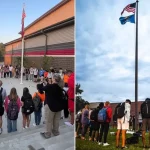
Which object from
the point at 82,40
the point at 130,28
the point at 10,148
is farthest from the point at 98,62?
the point at 10,148

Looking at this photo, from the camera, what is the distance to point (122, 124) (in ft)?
8.14

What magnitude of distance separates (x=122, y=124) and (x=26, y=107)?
29.9 inches

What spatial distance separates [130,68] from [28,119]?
88cm

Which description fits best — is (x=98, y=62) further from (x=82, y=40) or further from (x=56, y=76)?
(x=56, y=76)

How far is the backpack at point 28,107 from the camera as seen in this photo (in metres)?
2.57

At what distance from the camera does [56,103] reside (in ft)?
8.16

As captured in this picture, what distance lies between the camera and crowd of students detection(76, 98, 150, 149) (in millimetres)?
2389

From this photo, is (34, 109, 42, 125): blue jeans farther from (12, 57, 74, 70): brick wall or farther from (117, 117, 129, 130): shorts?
(117, 117, 129, 130): shorts

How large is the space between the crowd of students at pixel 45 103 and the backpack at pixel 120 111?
0.34 meters

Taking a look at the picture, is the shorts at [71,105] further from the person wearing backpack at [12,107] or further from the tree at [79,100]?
the person wearing backpack at [12,107]

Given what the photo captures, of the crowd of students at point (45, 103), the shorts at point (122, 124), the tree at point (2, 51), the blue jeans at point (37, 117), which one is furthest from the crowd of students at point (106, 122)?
the tree at point (2, 51)

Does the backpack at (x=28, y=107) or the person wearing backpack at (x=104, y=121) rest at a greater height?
the backpack at (x=28, y=107)

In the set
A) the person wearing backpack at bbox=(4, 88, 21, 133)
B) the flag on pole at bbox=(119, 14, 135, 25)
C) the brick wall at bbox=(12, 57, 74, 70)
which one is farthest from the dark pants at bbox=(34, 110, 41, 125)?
the flag on pole at bbox=(119, 14, 135, 25)

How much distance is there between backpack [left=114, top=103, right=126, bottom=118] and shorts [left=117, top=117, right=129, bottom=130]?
31mm
